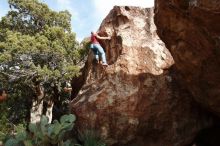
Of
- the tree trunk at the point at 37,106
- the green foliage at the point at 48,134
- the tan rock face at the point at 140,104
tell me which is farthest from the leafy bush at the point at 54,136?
the tree trunk at the point at 37,106

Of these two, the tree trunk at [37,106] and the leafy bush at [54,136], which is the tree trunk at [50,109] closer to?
the tree trunk at [37,106]

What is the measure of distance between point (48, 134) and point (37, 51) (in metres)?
4.93

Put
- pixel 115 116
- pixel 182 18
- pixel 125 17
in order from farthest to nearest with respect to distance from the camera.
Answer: pixel 125 17 → pixel 115 116 → pixel 182 18

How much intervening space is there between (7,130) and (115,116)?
20.3 ft

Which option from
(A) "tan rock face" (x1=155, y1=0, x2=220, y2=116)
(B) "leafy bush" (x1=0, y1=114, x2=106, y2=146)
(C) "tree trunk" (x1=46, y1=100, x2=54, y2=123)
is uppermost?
(A) "tan rock face" (x1=155, y1=0, x2=220, y2=116)

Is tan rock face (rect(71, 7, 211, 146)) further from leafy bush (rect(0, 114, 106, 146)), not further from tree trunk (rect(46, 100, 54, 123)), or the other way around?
tree trunk (rect(46, 100, 54, 123))

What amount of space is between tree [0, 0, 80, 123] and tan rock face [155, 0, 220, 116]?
5889mm

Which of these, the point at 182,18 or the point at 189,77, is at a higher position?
the point at 182,18

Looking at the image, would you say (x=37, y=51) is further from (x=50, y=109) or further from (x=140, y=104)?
(x=140, y=104)

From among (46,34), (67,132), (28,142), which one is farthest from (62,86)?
(28,142)

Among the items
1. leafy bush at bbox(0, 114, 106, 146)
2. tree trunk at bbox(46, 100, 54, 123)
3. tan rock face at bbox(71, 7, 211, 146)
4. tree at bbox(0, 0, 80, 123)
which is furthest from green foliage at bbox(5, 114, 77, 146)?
tree trunk at bbox(46, 100, 54, 123)

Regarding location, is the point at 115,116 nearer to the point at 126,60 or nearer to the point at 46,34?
the point at 126,60

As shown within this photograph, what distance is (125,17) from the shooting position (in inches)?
536

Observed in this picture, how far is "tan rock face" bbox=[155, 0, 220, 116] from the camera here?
28.1 feet
